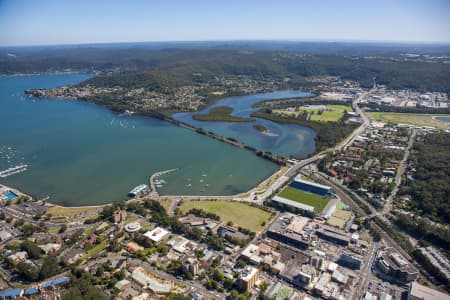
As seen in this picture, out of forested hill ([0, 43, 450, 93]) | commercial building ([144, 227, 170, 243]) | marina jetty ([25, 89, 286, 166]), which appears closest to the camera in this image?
commercial building ([144, 227, 170, 243])

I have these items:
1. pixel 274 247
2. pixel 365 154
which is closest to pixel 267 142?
pixel 365 154

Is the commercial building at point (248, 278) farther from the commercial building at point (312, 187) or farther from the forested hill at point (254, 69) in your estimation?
the forested hill at point (254, 69)

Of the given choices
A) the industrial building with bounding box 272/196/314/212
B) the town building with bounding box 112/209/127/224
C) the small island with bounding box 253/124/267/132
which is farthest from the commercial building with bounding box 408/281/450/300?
the small island with bounding box 253/124/267/132

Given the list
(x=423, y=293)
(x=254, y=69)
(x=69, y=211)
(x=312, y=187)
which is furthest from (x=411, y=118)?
(x=254, y=69)

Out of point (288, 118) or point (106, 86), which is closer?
point (288, 118)

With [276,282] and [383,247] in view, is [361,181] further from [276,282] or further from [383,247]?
[276,282]

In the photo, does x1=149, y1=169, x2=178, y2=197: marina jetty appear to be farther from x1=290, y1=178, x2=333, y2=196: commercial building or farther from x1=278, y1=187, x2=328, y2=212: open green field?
x1=290, y1=178, x2=333, y2=196: commercial building
